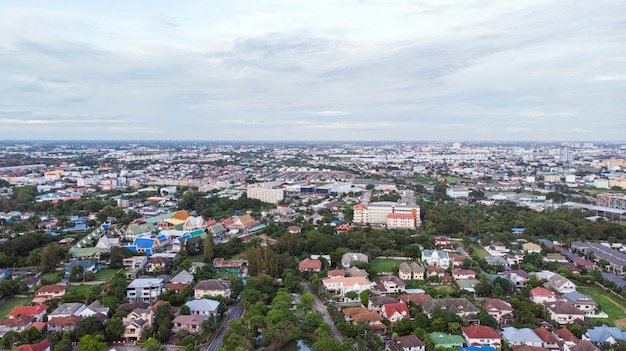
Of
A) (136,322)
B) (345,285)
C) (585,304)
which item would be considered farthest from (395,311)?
(136,322)

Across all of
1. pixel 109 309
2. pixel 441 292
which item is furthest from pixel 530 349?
pixel 109 309

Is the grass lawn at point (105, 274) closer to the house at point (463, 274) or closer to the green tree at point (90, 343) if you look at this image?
the green tree at point (90, 343)

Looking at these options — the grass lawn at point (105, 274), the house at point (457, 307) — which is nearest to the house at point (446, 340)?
the house at point (457, 307)

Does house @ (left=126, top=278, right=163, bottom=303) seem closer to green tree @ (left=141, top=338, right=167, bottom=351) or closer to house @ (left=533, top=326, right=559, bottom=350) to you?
green tree @ (left=141, top=338, right=167, bottom=351)

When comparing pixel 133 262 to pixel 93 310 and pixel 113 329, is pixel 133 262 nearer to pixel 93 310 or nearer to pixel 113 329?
pixel 93 310

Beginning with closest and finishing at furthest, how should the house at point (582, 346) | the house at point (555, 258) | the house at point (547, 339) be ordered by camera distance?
the house at point (582, 346) → the house at point (547, 339) → the house at point (555, 258)
